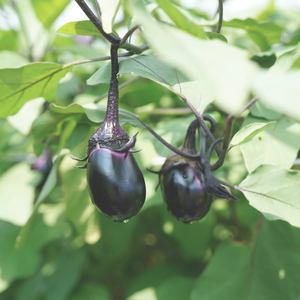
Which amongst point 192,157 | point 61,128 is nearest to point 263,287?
point 192,157

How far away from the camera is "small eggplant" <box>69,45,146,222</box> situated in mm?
342

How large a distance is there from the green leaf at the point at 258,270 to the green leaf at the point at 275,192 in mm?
323

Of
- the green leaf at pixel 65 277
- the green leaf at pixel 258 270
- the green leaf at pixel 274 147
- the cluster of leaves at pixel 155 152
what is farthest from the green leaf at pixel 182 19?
the green leaf at pixel 65 277

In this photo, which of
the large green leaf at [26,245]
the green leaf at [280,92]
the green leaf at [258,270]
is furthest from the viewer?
the large green leaf at [26,245]

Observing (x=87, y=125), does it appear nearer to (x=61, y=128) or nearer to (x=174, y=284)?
(x=61, y=128)

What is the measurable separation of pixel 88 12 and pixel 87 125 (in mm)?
215

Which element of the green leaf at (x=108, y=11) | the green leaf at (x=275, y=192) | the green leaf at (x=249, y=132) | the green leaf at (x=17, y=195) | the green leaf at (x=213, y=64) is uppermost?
the green leaf at (x=213, y=64)

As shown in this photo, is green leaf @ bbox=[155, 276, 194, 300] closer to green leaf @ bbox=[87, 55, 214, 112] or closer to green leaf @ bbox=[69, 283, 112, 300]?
green leaf @ bbox=[69, 283, 112, 300]

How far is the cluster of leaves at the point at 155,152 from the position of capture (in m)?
0.19

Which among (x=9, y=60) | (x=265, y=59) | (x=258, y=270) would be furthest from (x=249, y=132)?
(x=9, y=60)

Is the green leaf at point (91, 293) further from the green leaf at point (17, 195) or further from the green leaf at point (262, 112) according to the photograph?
the green leaf at point (262, 112)

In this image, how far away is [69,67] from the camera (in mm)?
475

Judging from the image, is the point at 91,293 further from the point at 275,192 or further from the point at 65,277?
the point at 275,192

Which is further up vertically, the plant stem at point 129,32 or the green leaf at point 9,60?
the plant stem at point 129,32
